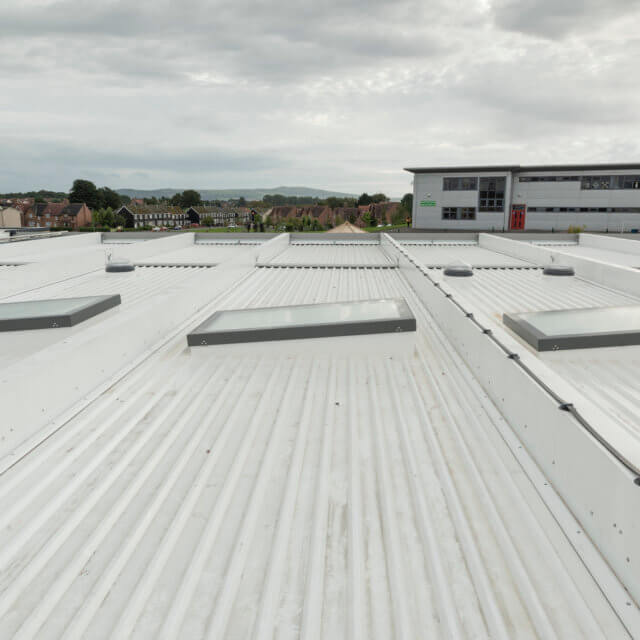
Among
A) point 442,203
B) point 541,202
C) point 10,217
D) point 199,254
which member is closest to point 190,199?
point 10,217

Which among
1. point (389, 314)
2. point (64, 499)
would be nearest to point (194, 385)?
point (64, 499)

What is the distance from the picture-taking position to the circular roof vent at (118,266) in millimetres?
15062

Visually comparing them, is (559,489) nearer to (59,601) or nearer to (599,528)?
(599,528)

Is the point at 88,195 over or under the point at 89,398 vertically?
over

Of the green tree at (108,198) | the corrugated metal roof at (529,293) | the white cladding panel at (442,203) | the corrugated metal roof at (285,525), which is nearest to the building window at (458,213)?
the white cladding panel at (442,203)

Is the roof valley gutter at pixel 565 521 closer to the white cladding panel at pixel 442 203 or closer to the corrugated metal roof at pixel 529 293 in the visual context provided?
the corrugated metal roof at pixel 529 293

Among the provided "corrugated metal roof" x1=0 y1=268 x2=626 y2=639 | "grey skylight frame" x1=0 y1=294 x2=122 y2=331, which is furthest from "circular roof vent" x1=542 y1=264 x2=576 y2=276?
"grey skylight frame" x1=0 y1=294 x2=122 y2=331

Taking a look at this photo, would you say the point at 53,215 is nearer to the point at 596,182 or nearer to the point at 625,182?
the point at 596,182

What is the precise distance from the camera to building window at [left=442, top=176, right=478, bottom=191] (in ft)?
191

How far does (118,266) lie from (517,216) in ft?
180

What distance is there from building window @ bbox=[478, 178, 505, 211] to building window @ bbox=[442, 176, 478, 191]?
93 cm

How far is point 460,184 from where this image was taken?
5869cm

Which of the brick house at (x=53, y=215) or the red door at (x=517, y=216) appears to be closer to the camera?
the red door at (x=517, y=216)

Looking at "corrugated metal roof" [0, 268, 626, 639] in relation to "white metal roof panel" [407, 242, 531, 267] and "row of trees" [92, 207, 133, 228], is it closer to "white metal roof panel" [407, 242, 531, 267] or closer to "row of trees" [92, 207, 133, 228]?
"white metal roof panel" [407, 242, 531, 267]
